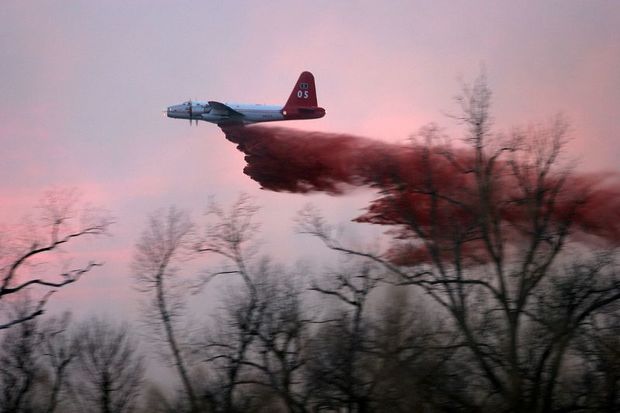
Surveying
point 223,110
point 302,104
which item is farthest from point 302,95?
point 223,110

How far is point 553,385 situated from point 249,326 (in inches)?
550

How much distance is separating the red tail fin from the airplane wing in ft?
9.41

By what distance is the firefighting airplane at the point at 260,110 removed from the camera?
4206 cm

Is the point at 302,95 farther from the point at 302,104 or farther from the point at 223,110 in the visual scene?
the point at 223,110

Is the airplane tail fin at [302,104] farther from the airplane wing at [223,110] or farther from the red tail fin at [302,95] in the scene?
the airplane wing at [223,110]

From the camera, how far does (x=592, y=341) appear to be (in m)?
36.8

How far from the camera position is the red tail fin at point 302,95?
4212cm

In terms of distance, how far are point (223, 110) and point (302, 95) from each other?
4374 mm

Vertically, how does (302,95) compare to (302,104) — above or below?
above

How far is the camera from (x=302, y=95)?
42.5 m

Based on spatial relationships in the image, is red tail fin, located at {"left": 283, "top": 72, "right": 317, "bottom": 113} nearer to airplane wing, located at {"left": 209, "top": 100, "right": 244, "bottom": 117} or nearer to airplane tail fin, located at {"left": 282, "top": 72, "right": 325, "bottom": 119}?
airplane tail fin, located at {"left": 282, "top": 72, "right": 325, "bottom": 119}

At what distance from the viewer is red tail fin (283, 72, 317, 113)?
42122 millimetres

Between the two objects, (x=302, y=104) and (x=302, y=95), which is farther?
(x=302, y=95)

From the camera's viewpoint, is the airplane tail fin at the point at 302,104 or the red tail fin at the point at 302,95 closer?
the airplane tail fin at the point at 302,104
